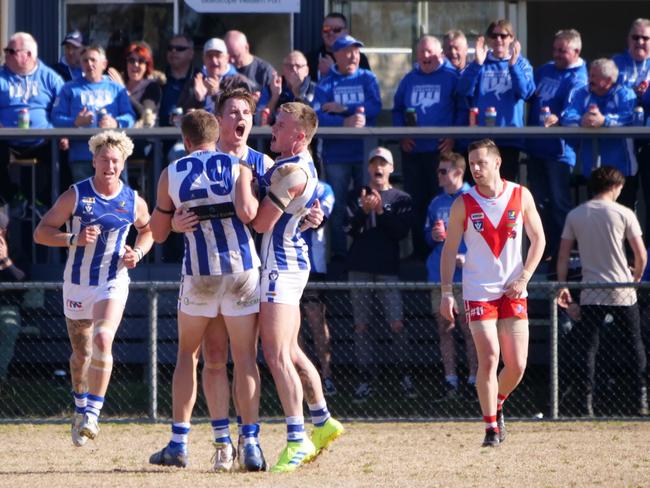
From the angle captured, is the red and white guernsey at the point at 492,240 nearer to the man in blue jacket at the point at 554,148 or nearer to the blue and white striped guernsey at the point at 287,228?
the blue and white striped guernsey at the point at 287,228

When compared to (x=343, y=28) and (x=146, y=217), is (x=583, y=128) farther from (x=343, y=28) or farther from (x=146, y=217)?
(x=146, y=217)

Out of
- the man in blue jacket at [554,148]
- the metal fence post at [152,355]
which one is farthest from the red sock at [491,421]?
the man in blue jacket at [554,148]

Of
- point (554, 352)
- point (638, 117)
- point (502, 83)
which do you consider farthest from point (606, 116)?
point (554, 352)

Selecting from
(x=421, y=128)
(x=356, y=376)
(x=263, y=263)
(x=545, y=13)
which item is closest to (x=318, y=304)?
(x=356, y=376)

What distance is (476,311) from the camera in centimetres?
828

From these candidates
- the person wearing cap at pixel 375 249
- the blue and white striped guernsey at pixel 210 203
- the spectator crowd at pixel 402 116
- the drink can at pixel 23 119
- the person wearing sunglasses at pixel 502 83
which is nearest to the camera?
the blue and white striped guernsey at pixel 210 203

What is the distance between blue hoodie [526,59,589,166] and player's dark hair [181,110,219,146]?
15.3 ft

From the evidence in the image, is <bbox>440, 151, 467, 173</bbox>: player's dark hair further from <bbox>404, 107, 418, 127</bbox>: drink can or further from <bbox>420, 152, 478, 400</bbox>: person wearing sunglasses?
<bbox>404, 107, 418, 127</bbox>: drink can

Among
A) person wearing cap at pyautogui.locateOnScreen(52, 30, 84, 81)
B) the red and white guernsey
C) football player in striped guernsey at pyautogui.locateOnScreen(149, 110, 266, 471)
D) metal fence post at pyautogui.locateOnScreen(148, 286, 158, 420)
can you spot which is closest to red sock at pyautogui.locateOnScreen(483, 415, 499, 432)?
the red and white guernsey

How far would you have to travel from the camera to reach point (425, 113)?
11742mm

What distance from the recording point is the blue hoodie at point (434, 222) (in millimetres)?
11008

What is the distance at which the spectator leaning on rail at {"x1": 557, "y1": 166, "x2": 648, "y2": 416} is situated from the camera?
34.4ft

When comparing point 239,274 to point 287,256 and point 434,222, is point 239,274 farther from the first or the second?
point 434,222

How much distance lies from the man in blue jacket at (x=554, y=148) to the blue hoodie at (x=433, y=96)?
2.48 ft
